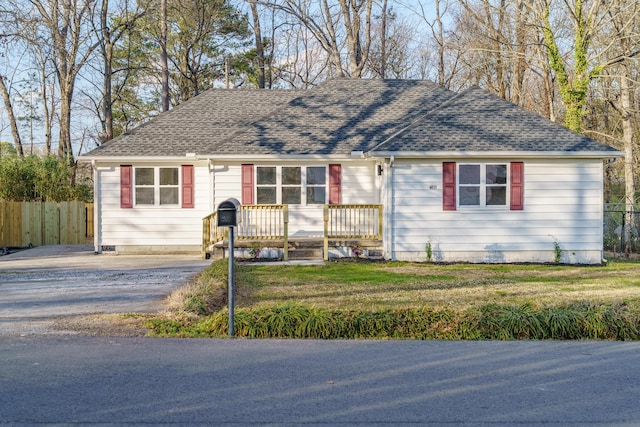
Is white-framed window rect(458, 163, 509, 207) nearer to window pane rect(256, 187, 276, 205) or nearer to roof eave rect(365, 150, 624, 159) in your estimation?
roof eave rect(365, 150, 624, 159)

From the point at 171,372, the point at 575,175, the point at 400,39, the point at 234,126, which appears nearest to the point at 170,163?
the point at 234,126

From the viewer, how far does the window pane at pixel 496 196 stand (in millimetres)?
16844

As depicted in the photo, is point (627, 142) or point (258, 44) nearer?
point (627, 142)

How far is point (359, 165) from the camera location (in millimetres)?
18266

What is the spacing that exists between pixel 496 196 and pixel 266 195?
6.23 metres

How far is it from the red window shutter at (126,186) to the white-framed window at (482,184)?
30.7 feet

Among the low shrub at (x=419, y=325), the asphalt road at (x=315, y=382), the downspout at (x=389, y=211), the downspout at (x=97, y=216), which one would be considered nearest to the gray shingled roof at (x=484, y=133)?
the downspout at (x=389, y=211)

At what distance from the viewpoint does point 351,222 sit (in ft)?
58.7

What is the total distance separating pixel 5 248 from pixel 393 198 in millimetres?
13800

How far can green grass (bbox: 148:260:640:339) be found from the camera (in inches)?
300

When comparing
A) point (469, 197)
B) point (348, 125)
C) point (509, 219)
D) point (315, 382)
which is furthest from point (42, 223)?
point (315, 382)

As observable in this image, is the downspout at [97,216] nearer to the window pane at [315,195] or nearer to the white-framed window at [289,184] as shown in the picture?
the white-framed window at [289,184]

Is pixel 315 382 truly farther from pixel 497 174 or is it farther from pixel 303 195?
pixel 303 195

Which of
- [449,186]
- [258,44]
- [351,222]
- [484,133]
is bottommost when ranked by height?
[351,222]
